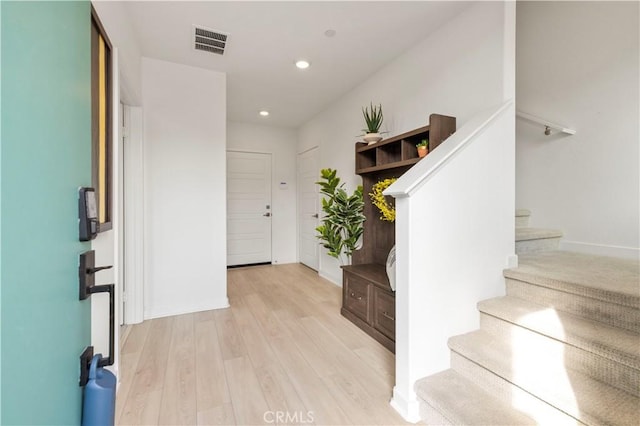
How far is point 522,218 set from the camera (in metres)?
2.76

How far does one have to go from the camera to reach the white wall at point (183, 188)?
9.28 ft

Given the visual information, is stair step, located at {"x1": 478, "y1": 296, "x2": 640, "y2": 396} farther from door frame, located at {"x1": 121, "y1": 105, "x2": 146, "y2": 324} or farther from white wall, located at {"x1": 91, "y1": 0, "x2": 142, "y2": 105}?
door frame, located at {"x1": 121, "y1": 105, "x2": 146, "y2": 324}

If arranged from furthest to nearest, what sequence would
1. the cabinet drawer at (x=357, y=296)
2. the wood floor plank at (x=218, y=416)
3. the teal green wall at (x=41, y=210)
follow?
the cabinet drawer at (x=357, y=296), the wood floor plank at (x=218, y=416), the teal green wall at (x=41, y=210)

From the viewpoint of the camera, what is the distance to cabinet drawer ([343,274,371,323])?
8.14 ft

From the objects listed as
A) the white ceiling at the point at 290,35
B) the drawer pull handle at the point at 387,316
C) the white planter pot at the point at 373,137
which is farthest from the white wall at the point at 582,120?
the drawer pull handle at the point at 387,316

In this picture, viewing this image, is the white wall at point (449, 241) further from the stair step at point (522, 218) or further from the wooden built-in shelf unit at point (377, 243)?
the stair step at point (522, 218)

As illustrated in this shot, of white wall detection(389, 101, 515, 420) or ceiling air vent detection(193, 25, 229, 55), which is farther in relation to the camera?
ceiling air vent detection(193, 25, 229, 55)

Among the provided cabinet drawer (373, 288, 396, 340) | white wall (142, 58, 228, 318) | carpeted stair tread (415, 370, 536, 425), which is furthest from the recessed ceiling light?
carpeted stair tread (415, 370, 536, 425)

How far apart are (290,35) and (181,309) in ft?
9.20

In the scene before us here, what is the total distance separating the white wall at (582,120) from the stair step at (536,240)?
10 centimetres

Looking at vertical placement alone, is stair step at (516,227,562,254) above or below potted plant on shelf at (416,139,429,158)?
below

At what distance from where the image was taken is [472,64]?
2135 millimetres

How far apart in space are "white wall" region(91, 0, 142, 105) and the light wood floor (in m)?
2.05

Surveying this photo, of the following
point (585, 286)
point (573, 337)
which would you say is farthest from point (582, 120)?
point (573, 337)
